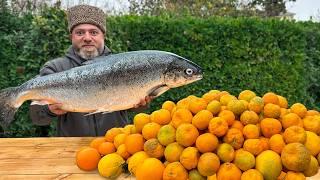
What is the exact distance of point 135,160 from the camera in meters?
2.03

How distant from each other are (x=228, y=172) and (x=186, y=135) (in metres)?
0.22

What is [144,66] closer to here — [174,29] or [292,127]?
[292,127]

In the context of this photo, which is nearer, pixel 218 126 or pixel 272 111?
pixel 218 126

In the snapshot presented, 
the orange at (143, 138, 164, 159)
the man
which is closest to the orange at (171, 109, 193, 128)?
the orange at (143, 138, 164, 159)

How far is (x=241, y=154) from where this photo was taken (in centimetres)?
183

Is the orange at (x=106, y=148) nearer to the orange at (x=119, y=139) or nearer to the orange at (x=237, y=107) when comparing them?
the orange at (x=119, y=139)

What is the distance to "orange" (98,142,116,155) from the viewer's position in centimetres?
223

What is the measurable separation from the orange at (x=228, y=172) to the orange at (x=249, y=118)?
8.4 inches

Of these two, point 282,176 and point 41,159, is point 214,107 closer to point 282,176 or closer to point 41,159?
point 282,176

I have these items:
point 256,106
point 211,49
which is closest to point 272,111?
point 256,106

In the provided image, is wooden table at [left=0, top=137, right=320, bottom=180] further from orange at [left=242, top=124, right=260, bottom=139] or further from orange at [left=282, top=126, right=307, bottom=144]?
orange at [left=242, top=124, right=260, bottom=139]

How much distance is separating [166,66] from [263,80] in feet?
16.9

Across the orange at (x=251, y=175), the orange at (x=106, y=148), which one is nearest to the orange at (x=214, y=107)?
the orange at (x=251, y=175)

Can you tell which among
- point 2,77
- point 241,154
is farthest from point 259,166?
point 2,77
